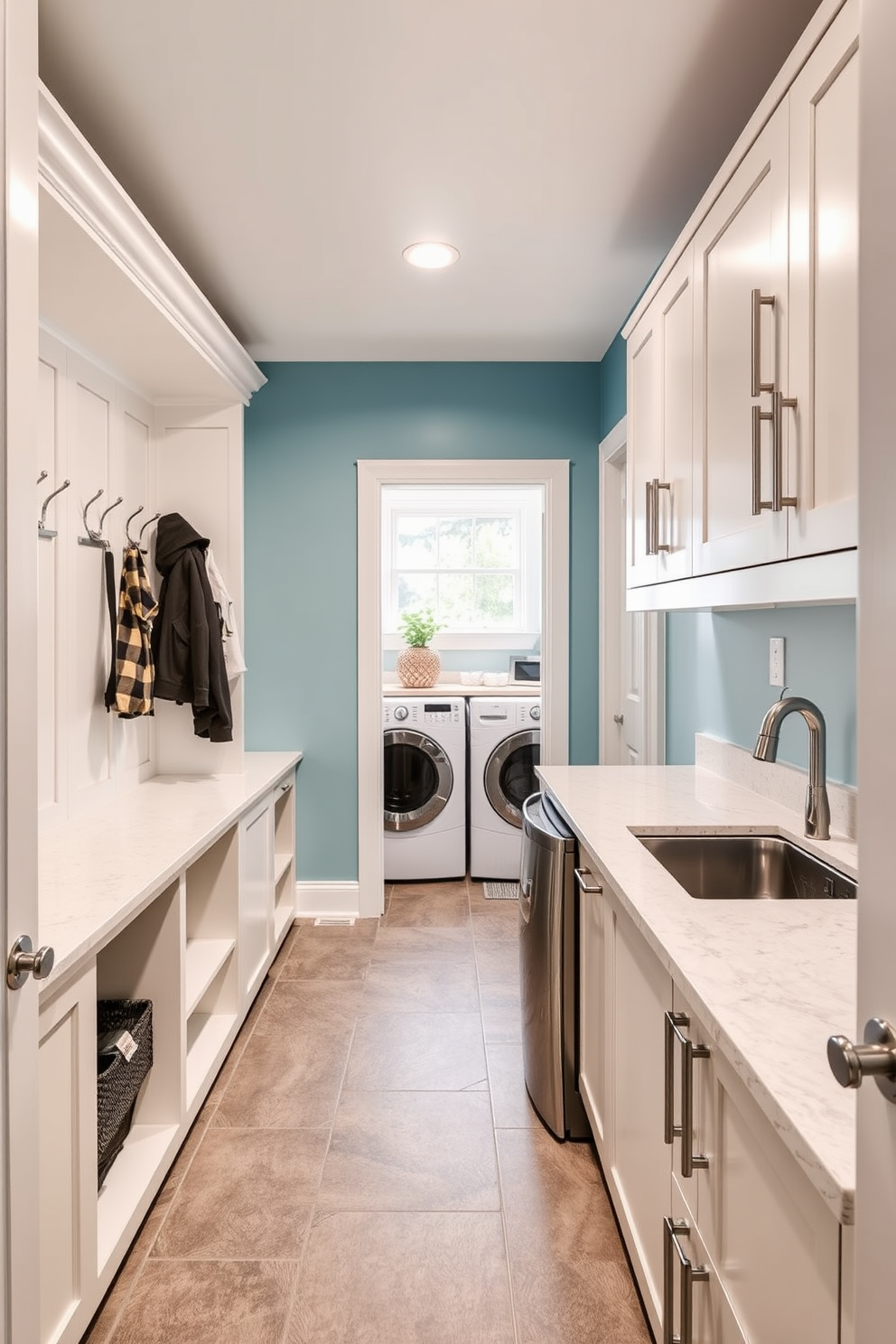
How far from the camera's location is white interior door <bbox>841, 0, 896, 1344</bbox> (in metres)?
0.60

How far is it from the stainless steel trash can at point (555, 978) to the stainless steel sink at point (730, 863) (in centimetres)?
27

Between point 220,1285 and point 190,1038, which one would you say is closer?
point 220,1285

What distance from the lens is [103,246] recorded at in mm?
1874

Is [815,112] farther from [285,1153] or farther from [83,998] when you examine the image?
[285,1153]

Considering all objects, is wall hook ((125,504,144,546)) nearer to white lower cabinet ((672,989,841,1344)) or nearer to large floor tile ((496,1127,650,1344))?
large floor tile ((496,1127,650,1344))

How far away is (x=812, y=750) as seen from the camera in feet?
5.29

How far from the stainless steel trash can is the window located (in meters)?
3.19

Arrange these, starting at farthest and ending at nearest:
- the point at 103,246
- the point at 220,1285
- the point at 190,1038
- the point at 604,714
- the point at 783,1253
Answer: the point at 604,714 < the point at 190,1038 < the point at 103,246 < the point at 220,1285 < the point at 783,1253

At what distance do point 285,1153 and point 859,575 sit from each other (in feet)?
6.55

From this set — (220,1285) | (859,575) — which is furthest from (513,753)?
(859,575)

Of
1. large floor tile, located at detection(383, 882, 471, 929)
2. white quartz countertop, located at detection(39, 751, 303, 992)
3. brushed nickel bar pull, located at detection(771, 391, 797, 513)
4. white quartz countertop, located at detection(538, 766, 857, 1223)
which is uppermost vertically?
brushed nickel bar pull, located at detection(771, 391, 797, 513)

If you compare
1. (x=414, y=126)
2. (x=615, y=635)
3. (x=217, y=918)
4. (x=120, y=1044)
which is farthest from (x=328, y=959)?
(x=414, y=126)

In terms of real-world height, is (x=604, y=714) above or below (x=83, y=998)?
above

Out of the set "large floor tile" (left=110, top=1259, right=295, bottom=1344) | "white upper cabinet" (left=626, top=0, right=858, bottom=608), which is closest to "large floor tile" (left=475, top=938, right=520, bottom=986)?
"large floor tile" (left=110, top=1259, right=295, bottom=1344)
